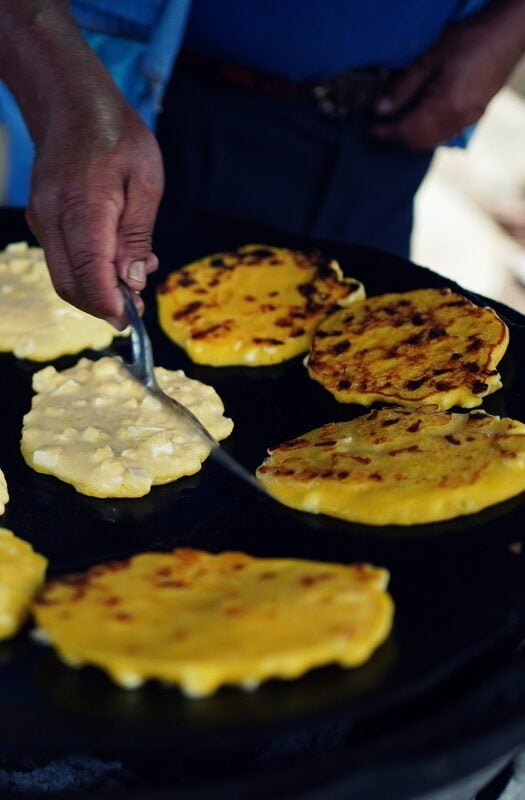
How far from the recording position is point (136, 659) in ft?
4.55

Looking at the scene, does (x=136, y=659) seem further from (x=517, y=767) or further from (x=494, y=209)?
(x=494, y=209)

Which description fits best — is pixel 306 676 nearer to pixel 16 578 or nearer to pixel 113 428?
pixel 16 578

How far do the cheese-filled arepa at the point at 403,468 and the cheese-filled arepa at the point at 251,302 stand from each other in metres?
0.39

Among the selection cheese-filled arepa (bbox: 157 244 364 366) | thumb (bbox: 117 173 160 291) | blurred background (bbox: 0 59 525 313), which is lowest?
blurred background (bbox: 0 59 525 313)

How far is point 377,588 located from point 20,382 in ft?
3.48

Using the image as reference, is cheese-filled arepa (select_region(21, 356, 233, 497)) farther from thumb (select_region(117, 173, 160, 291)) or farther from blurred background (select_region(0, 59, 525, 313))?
blurred background (select_region(0, 59, 525, 313))

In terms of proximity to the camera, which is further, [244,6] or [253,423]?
[244,6]

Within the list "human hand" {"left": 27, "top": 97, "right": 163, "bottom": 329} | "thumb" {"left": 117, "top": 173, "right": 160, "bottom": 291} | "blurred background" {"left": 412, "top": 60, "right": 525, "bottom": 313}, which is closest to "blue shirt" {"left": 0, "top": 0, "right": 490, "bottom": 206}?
"human hand" {"left": 27, "top": 97, "right": 163, "bottom": 329}

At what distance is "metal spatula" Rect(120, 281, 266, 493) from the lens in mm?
1983

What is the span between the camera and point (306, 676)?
145cm

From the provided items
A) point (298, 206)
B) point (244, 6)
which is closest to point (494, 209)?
point (298, 206)

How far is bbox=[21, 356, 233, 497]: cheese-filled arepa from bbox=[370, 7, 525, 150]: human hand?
4.56ft

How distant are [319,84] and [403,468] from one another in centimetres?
168

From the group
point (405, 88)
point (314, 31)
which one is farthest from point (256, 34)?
point (405, 88)
